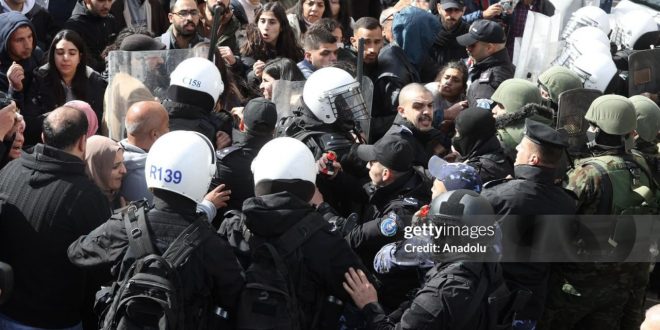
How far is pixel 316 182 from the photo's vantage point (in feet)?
19.2

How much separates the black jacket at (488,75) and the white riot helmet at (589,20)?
1666 mm

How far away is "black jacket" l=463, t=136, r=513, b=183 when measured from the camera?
599cm

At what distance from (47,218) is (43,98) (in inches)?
98.5

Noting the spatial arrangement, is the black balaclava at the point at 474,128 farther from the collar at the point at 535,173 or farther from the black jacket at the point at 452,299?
the black jacket at the point at 452,299

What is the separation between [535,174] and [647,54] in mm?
3937

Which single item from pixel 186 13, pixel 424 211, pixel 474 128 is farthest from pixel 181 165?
pixel 186 13

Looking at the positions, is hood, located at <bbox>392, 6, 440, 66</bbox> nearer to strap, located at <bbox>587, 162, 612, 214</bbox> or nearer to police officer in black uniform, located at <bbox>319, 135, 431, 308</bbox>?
police officer in black uniform, located at <bbox>319, 135, 431, 308</bbox>

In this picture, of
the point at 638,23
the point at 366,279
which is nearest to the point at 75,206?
the point at 366,279

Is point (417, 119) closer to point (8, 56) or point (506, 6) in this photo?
point (8, 56)

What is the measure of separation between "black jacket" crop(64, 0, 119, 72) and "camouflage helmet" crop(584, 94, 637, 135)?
4630mm

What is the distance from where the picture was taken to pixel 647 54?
8.65m

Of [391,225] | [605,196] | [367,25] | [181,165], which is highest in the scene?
[181,165]

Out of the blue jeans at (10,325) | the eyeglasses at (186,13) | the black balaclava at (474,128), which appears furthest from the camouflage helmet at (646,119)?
the blue jeans at (10,325)

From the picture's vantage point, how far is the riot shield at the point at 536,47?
859 centimetres
